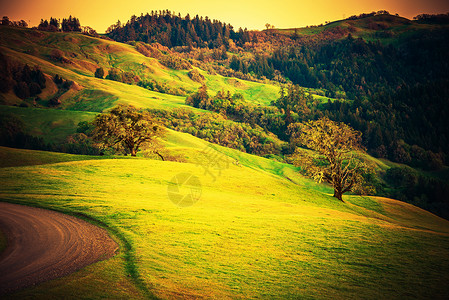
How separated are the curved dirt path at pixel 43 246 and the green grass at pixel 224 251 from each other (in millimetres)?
1143

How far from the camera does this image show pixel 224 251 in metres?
20.3

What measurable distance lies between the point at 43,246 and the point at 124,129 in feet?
158

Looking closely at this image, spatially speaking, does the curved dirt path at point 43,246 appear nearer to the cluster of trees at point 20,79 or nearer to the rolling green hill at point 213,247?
the rolling green hill at point 213,247

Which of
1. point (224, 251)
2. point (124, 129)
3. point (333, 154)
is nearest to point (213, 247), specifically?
point (224, 251)

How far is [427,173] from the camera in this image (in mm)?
199000

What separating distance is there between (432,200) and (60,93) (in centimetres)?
21701

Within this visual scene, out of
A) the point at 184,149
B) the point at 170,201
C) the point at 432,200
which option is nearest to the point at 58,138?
the point at 184,149

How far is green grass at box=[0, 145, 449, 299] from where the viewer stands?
592 inches

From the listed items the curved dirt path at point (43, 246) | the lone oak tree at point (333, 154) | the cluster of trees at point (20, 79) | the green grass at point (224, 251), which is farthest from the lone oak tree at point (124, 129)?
the cluster of trees at point (20, 79)

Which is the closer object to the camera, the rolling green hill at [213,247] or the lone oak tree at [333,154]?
the rolling green hill at [213,247]

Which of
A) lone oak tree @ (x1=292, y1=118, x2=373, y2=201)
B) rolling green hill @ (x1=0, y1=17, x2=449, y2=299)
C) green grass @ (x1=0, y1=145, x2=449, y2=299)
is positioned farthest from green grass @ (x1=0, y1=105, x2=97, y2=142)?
lone oak tree @ (x1=292, y1=118, x2=373, y2=201)

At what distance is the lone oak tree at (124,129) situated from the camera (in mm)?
63906

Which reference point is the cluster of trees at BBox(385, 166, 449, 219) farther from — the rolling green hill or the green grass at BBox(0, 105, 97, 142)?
the green grass at BBox(0, 105, 97, 142)

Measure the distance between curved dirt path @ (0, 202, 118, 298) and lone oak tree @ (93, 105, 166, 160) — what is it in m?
39.0
